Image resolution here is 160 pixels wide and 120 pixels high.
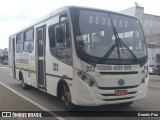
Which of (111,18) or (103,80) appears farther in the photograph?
(111,18)

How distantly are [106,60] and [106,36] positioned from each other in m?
0.72

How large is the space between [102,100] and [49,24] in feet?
11.3

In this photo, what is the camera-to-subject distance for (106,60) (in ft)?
26.2

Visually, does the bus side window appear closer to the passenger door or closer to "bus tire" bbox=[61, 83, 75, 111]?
"bus tire" bbox=[61, 83, 75, 111]

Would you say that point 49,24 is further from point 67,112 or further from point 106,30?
point 67,112

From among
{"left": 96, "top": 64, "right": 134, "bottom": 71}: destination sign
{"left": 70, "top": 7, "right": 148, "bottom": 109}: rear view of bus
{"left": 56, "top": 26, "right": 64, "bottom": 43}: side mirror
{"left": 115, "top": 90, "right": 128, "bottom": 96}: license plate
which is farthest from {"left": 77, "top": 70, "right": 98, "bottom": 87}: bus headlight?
{"left": 56, "top": 26, "right": 64, "bottom": 43}: side mirror

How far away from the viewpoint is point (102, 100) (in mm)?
7879

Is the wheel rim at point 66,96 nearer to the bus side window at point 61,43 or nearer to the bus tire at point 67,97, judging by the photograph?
the bus tire at point 67,97

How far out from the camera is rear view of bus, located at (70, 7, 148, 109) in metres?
7.82

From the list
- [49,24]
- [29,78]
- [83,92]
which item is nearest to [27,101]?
[29,78]

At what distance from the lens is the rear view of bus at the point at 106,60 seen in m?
7.82

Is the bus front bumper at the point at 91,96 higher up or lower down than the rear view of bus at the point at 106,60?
lower down

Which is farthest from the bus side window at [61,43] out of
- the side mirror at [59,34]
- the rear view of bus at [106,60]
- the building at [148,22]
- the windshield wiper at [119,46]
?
the building at [148,22]

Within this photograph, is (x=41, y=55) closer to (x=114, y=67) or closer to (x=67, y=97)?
(x=67, y=97)
